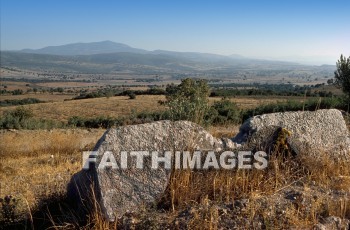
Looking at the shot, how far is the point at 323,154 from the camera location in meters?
5.32

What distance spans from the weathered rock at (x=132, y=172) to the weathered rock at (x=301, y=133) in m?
0.78

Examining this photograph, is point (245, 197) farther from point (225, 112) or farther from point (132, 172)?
point (225, 112)

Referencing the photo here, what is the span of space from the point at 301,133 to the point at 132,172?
8.95 feet

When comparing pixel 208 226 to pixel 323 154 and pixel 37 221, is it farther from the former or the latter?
pixel 323 154

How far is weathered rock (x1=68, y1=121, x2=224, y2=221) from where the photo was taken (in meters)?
4.05

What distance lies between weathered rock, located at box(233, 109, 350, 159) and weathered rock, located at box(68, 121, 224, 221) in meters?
0.78

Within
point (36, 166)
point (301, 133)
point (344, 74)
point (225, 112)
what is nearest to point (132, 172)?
point (301, 133)

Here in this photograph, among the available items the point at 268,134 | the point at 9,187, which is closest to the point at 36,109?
the point at 9,187

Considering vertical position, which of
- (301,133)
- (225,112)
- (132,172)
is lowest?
(225,112)

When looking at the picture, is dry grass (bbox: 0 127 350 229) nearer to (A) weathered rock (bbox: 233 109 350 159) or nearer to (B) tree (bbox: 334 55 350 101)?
Answer: (A) weathered rock (bbox: 233 109 350 159)

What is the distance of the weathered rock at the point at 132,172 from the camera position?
405 cm

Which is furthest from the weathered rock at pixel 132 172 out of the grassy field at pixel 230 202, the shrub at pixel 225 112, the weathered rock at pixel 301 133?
the shrub at pixel 225 112

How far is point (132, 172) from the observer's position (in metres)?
4.23

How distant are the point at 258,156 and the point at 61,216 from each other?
2.59 metres
